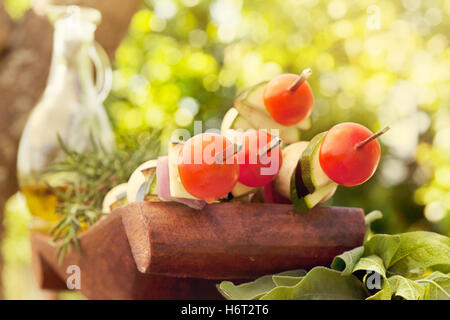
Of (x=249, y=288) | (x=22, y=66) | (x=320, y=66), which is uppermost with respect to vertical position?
(x=320, y=66)

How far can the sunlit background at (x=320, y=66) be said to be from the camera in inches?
126

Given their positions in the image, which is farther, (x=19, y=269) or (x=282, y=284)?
(x=19, y=269)

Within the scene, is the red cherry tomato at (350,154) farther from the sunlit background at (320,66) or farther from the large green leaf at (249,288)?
the sunlit background at (320,66)

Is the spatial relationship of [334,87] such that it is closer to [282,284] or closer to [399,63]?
[399,63]

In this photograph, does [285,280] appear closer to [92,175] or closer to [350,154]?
[350,154]

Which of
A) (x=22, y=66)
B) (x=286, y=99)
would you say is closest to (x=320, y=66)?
(x=22, y=66)

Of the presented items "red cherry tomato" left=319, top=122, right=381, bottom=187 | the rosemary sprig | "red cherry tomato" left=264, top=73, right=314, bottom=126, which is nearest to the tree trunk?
the rosemary sprig

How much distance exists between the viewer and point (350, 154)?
0.41 m

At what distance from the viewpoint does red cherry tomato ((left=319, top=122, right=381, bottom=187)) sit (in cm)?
41

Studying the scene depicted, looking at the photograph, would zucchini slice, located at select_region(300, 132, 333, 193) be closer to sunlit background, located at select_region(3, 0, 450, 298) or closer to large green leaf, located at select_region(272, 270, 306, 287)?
large green leaf, located at select_region(272, 270, 306, 287)

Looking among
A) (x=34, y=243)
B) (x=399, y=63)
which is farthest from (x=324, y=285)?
(x=399, y=63)

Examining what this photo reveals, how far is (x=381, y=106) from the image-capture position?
12.3ft

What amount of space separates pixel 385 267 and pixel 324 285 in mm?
79

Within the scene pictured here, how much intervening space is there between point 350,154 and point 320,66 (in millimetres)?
3298
